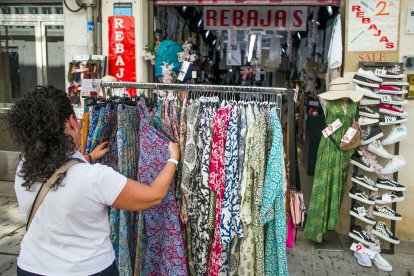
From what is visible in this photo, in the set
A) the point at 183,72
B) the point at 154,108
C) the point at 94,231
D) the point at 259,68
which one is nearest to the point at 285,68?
the point at 259,68

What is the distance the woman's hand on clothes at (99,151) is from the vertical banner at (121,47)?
2.28m

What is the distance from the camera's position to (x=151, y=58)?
471 centimetres

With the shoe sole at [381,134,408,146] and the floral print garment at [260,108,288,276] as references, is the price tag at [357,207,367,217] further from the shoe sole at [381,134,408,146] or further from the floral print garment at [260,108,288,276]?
the floral print garment at [260,108,288,276]

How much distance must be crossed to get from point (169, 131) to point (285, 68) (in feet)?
28.5

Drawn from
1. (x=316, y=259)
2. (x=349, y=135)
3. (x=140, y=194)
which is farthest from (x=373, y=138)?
(x=140, y=194)

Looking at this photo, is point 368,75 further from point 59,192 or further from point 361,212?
point 59,192

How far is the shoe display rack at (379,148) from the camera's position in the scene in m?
3.96

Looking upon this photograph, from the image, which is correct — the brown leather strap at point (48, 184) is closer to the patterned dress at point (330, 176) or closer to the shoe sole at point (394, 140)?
the patterned dress at point (330, 176)

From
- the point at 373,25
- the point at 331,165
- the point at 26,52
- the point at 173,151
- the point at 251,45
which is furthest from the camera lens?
the point at 251,45

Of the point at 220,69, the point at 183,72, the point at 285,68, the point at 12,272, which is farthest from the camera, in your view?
the point at 220,69

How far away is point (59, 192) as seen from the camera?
1713mm

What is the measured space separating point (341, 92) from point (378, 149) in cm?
70

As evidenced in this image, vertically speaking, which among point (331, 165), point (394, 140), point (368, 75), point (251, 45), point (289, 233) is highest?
point (251, 45)

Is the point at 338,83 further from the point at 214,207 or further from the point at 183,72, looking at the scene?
the point at 214,207
